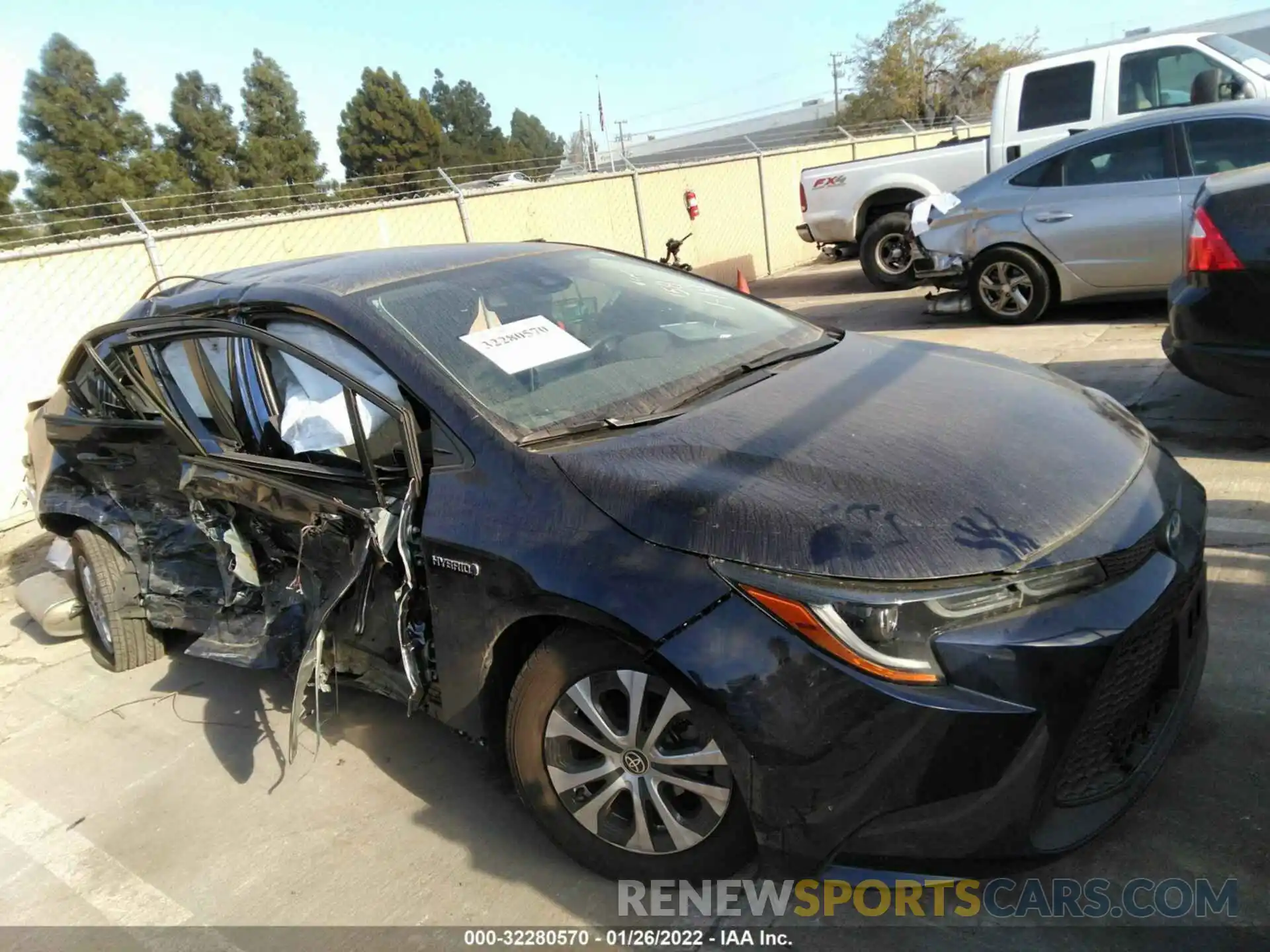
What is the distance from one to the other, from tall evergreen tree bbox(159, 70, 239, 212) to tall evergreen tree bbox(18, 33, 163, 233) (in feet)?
8.26

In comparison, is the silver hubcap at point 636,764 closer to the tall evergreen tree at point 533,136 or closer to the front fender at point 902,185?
the front fender at point 902,185

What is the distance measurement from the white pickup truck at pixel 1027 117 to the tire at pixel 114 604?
29.1 ft

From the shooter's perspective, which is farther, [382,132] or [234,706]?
[382,132]

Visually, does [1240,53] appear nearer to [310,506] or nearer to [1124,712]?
[1124,712]

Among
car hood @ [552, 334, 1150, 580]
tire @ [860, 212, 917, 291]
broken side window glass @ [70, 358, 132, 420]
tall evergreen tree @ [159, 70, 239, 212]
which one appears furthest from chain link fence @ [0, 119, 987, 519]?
tall evergreen tree @ [159, 70, 239, 212]

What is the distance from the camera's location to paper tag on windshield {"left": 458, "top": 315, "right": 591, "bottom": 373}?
286cm

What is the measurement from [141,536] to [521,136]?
8460 centimetres

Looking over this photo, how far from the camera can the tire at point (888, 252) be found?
10937 mm

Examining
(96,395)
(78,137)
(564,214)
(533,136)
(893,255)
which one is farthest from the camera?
(533,136)

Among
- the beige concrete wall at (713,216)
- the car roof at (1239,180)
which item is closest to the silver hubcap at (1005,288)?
the car roof at (1239,180)

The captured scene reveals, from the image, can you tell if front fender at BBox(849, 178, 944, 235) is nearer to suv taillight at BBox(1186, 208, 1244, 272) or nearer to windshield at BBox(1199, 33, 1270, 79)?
windshield at BBox(1199, 33, 1270, 79)

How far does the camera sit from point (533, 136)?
8425 centimetres

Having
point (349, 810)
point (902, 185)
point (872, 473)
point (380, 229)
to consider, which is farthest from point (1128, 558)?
point (902, 185)

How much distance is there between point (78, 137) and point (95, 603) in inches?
1521
